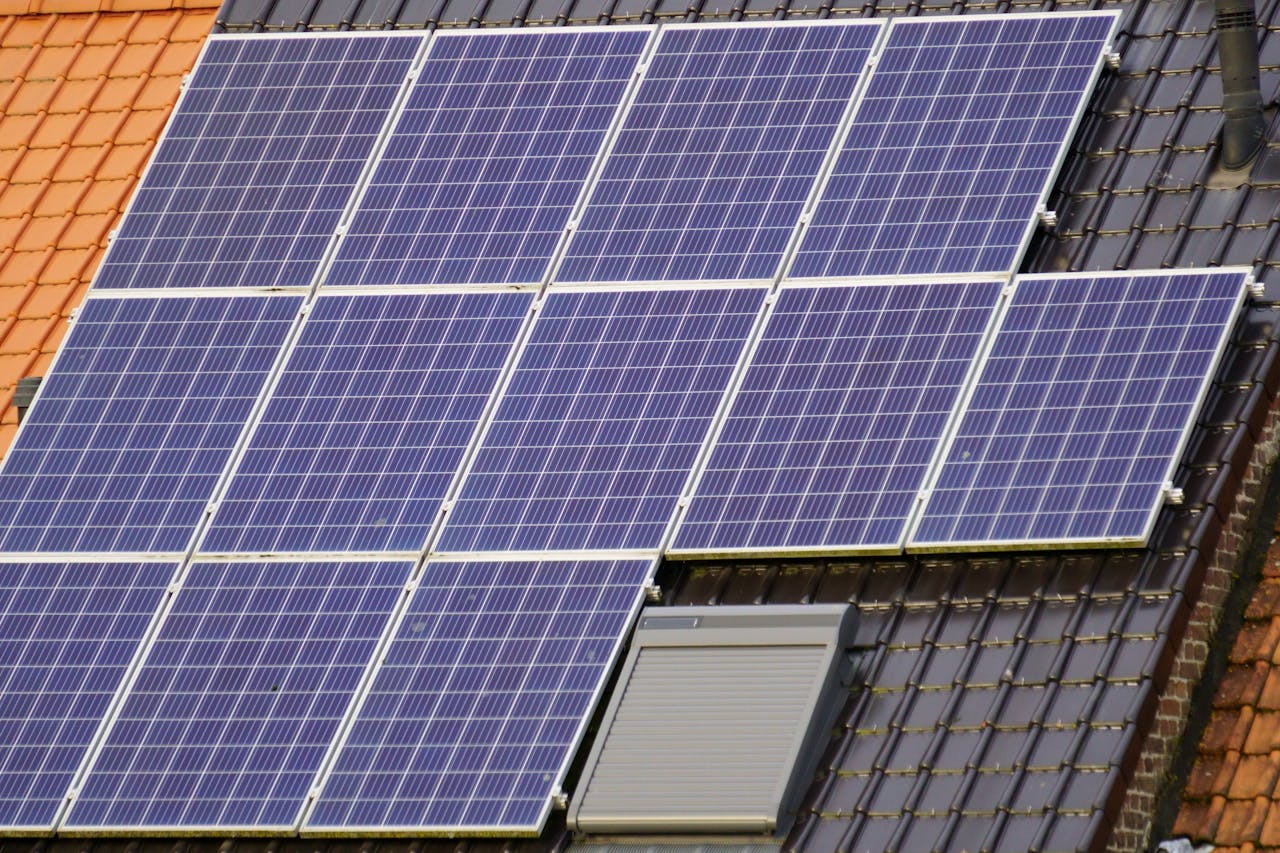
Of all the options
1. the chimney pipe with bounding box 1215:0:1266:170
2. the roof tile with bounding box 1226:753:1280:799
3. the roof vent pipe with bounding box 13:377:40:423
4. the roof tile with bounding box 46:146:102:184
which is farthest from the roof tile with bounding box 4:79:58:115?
the roof tile with bounding box 1226:753:1280:799

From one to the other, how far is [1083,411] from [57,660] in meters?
6.67

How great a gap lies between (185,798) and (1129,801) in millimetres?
5719

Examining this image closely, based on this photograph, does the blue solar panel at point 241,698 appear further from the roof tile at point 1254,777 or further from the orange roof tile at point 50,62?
the orange roof tile at point 50,62

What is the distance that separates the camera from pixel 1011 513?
1689 cm

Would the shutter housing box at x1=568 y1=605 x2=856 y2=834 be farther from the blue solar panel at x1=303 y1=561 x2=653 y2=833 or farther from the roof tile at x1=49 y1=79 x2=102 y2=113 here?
the roof tile at x1=49 y1=79 x2=102 y2=113

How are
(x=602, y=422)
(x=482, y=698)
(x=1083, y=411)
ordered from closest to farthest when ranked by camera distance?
(x=1083, y=411), (x=482, y=698), (x=602, y=422)

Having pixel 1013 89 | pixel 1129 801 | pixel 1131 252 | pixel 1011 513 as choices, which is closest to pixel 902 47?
pixel 1013 89

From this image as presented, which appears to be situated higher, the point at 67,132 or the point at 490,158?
the point at 67,132

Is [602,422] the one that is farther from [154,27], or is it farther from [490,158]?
[154,27]

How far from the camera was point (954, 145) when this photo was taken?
18.6 meters

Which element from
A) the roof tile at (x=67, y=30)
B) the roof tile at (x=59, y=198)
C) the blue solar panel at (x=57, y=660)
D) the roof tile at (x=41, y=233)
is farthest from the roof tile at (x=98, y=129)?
the blue solar panel at (x=57, y=660)

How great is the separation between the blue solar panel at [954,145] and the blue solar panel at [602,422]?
2.71 ft

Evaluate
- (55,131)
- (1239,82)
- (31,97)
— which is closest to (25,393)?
(55,131)

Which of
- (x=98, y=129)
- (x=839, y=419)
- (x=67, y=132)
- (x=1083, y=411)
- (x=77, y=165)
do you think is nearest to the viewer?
(x=1083, y=411)
